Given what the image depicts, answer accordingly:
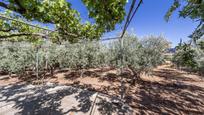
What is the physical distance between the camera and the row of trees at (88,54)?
7.36 metres

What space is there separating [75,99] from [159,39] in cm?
539

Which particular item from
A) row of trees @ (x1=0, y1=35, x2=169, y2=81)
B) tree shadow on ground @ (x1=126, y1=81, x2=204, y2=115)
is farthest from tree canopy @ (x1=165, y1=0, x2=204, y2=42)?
row of trees @ (x1=0, y1=35, x2=169, y2=81)

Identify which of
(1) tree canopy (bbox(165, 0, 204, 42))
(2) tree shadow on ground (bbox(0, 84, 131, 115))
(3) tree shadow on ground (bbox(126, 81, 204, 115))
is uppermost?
(1) tree canopy (bbox(165, 0, 204, 42))

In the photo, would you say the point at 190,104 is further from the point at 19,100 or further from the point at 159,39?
the point at 19,100

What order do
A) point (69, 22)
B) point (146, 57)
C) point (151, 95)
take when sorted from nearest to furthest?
point (69, 22), point (151, 95), point (146, 57)

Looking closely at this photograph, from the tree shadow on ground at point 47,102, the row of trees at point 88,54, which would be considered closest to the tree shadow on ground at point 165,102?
the tree shadow on ground at point 47,102

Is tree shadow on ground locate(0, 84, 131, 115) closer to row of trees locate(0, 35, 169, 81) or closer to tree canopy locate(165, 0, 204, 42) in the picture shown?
row of trees locate(0, 35, 169, 81)

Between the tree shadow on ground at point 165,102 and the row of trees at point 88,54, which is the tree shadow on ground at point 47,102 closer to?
the tree shadow on ground at point 165,102

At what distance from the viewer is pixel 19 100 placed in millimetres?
5648

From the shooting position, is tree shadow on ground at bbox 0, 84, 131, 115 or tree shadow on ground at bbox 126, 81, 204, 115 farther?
tree shadow on ground at bbox 126, 81, 204, 115

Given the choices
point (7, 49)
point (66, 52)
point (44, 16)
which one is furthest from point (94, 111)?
point (7, 49)

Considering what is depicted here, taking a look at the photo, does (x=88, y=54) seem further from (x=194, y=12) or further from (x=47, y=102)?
(x=194, y=12)

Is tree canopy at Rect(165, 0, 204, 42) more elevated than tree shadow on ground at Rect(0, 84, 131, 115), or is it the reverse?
tree canopy at Rect(165, 0, 204, 42)

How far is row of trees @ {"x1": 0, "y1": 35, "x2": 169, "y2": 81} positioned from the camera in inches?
290
